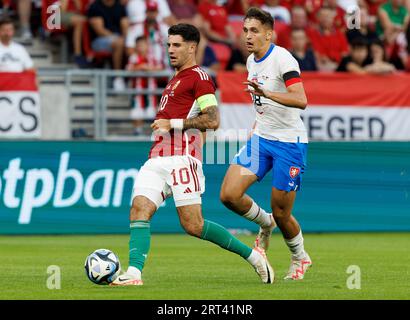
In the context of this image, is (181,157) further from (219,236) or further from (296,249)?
(296,249)

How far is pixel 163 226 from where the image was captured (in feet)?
63.0

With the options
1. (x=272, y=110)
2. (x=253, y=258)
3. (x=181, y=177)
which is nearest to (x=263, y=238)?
(x=253, y=258)

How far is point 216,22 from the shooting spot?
79.3 feet

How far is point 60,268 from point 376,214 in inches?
291

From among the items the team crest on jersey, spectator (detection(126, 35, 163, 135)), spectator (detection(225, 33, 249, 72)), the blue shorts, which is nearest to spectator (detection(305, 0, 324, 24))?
spectator (detection(225, 33, 249, 72))

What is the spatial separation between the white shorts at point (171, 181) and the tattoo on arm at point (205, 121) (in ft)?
1.34

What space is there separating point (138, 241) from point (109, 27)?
38.6 ft

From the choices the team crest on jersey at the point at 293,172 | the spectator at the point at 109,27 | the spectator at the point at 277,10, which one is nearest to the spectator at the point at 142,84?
the spectator at the point at 109,27

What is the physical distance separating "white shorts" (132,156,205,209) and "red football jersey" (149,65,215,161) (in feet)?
0.31

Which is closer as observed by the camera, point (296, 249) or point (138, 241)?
point (138, 241)

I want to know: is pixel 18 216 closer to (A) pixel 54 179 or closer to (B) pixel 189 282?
(A) pixel 54 179

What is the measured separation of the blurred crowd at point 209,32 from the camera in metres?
22.4

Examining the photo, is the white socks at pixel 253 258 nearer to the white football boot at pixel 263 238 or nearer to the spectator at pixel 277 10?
the white football boot at pixel 263 238
